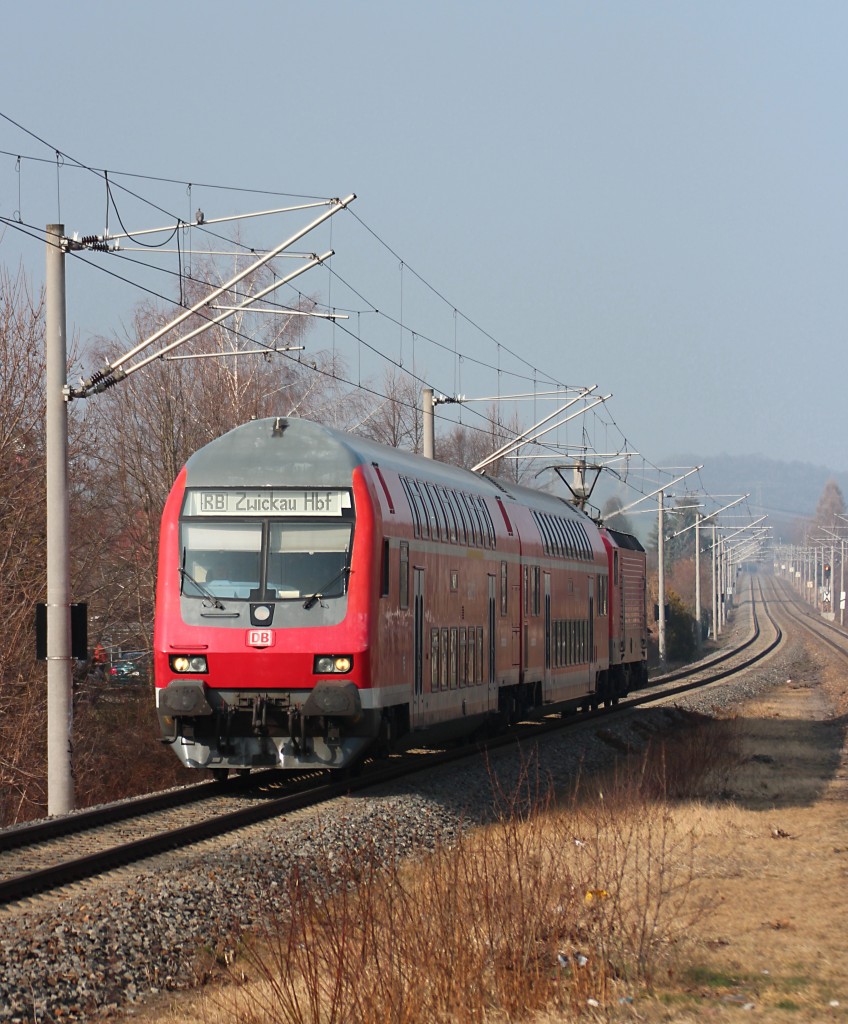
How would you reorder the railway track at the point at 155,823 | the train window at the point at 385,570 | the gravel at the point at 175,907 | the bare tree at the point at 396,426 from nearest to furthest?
the gravel at the point at 175,907 < the railway track at the point at 155,823 < the train window at the point at 385,570 < the bare tree at the point at 396,426

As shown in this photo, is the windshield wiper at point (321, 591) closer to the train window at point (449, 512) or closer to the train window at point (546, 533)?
the train window at point (449, 512)

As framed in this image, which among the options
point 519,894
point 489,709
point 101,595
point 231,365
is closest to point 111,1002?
point 519,894

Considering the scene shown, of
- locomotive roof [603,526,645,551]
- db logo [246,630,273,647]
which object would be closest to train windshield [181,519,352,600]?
db logo [246,630,273,647]

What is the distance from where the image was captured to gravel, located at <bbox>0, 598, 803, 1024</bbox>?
326 inches

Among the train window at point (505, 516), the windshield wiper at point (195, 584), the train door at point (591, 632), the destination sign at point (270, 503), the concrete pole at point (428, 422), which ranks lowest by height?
the train door at point (591, 632)

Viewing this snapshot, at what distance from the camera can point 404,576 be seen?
55.8ft

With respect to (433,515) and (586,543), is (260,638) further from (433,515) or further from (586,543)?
(586,543)

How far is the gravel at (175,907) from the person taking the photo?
8273 mm

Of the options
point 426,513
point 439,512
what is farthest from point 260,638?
point 439,512

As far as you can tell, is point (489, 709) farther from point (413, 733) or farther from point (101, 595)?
point (101, 595)

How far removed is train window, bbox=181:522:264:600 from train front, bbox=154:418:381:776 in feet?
0.03

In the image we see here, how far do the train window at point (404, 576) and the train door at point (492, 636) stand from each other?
15.2 feet

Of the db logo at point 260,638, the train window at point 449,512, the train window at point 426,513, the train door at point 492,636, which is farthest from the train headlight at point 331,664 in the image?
the train door at point 492,636

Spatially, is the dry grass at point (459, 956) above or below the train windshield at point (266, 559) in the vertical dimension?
below
